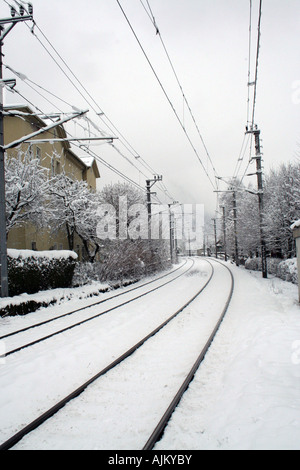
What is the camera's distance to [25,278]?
12.9m

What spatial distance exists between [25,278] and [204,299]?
7.20m

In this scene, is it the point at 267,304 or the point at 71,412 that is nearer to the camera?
the point at 71,412

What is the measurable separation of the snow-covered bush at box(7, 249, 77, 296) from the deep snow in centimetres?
516

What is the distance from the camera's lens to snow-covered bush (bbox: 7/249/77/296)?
40.5 ft

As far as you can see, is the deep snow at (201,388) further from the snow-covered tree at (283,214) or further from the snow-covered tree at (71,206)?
the snow-covered tree at (71,206)

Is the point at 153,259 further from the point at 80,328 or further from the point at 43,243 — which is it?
the point at 80,328

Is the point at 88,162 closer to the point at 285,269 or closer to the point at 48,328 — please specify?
the point at 285,269

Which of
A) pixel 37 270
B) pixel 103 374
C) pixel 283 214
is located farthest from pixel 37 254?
pixel 283 214

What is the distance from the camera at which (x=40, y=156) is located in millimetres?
24422

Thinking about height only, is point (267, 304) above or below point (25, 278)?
below

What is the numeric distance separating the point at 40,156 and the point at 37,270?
13.6 m

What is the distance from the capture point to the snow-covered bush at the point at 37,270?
12.4m
